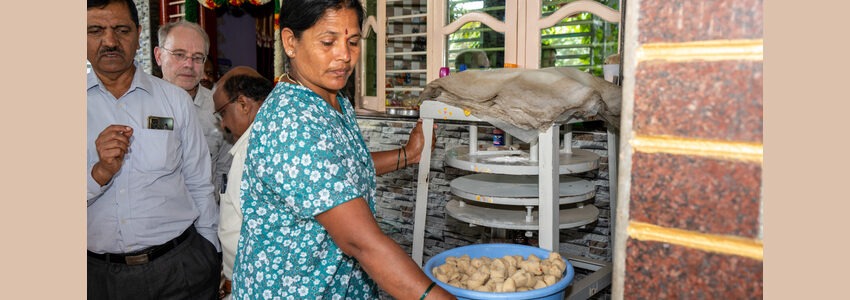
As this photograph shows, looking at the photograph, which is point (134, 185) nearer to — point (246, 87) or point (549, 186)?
point (246, 87)

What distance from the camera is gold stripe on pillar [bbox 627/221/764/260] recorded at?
1037 millimetres

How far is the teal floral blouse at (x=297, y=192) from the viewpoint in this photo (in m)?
1.27

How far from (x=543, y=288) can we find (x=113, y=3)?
1822mm

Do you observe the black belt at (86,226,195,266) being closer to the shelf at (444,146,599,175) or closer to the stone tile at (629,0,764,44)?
the shelf at (444,146,599,175)

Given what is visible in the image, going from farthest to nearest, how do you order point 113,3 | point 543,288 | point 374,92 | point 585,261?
point 374,92
point 585,261
point 113,3
point 543,288

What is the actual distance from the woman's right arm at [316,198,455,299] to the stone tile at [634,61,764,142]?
1.79 feet

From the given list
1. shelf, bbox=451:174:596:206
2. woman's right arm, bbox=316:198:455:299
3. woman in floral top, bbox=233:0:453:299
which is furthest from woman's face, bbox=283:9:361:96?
shelf, bbox=451:174:596:206

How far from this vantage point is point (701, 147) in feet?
3.48

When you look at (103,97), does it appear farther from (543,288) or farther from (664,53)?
(664,53)

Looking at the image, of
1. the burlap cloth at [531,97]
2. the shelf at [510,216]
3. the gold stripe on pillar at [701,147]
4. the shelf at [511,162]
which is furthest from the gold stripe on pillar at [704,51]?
the shelf at [510,216]

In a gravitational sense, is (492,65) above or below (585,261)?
above

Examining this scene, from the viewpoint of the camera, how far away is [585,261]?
2896 mm

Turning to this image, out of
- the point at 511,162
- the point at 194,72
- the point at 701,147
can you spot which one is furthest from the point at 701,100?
the point at 194,72

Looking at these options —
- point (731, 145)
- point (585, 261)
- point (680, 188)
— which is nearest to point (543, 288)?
point (680, 188)
